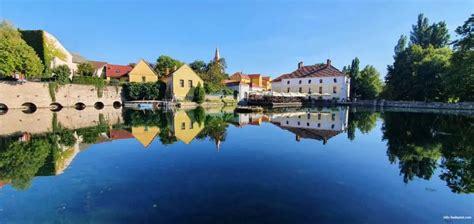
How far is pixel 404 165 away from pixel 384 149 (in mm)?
2408

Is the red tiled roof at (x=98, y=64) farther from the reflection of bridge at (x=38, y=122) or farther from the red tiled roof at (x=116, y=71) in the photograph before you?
the reflection of bridge at (x=38, y=122)

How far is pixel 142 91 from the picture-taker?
118 feet

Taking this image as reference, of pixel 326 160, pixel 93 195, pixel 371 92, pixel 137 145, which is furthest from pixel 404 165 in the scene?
pixel 371 92

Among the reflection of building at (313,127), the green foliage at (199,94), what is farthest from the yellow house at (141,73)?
the reflection of building at (313,127)

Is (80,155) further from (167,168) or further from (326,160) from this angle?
(326,160)

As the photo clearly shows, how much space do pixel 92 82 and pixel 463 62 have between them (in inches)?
1748

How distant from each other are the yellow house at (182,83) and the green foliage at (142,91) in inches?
77.3

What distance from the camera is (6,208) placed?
4074mm

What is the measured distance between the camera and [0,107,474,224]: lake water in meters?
3.98

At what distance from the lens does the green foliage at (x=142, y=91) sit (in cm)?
3553

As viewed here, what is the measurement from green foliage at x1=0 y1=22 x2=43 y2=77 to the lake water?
61.5ft

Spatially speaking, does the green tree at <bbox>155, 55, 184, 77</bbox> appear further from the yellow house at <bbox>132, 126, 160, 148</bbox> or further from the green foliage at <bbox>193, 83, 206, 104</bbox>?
the yellow house at <bbox>132, 126, 160, 148</bbox>

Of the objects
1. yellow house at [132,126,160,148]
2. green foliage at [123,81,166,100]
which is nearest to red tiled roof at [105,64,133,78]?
green foliage at [123,81,166,100]

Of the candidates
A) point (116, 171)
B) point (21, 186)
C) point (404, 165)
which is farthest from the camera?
point (404, 165)
